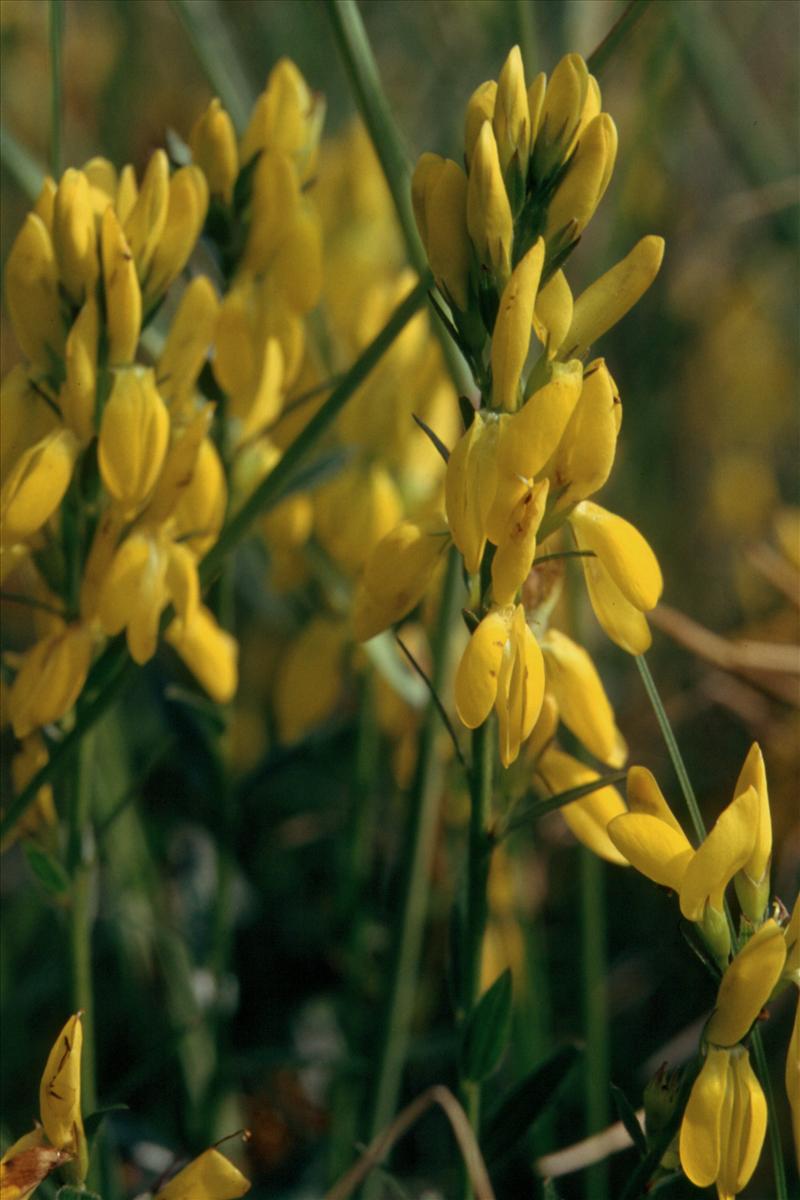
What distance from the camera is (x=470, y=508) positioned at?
0.61 metres

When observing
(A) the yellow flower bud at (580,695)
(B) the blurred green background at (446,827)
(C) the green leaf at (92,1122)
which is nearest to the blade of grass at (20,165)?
(B) the blurred green background at (446,827)

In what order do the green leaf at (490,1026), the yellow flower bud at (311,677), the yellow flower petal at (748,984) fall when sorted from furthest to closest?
the yellow flower bud at (311,677) < the green leaf at (490,1026) < the yellow flower petal at (748,984)

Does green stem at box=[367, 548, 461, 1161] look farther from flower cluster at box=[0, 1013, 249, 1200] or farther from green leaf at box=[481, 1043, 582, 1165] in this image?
flower cluster at box=[0, 1013, 249, 1200]

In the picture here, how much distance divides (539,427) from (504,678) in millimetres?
109

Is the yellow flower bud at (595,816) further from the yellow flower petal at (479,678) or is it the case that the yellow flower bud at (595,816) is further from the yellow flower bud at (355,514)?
the yellow flower bud at (355,514)

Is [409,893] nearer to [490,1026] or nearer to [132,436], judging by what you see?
[490,1026]

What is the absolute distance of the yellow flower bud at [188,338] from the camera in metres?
0.78

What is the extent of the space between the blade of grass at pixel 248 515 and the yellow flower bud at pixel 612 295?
10 centimetres

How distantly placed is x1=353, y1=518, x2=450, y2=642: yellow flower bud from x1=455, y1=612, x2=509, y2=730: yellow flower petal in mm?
66

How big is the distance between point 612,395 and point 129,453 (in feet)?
0.81

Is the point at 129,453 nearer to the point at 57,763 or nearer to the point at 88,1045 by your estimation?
the point at 57,763

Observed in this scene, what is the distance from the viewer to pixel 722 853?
0.57 meters

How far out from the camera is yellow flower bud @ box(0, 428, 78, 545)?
27.9 inches

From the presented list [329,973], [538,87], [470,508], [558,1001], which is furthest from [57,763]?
[558,1001]
